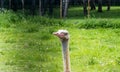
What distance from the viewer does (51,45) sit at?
14.0 meters

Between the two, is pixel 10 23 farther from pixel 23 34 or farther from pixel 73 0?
pixel 73 0

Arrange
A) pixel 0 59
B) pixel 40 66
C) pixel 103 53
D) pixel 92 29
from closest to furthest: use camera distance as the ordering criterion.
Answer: pixel 40 66 → pixel 0 59 → pixel 103 53 → pixel 92 29

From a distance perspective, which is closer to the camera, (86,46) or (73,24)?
(86,46)

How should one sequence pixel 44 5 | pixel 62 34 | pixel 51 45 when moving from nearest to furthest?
1. pixel 62 34
2. pixel 51 45
3. pixel 44 5

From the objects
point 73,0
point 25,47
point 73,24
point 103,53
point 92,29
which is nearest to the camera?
point 103,53

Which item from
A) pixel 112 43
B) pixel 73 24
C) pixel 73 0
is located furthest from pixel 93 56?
pixel 73 0

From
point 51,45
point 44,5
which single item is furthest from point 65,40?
point 44,5

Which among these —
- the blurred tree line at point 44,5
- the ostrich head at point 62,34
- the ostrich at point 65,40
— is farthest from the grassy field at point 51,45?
the ostrich head at point 62,34

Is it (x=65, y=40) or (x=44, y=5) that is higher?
(x=65, y=40)

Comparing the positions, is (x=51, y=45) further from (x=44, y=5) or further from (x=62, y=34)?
(x=44, y=5)

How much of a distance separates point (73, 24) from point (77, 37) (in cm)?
395

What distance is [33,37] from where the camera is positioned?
1611 cm

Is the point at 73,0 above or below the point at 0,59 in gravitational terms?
below

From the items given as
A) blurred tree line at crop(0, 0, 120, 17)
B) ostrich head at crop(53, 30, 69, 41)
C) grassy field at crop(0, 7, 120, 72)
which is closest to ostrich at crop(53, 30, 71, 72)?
ostrich head at crop(53, 30, 69, 41)
